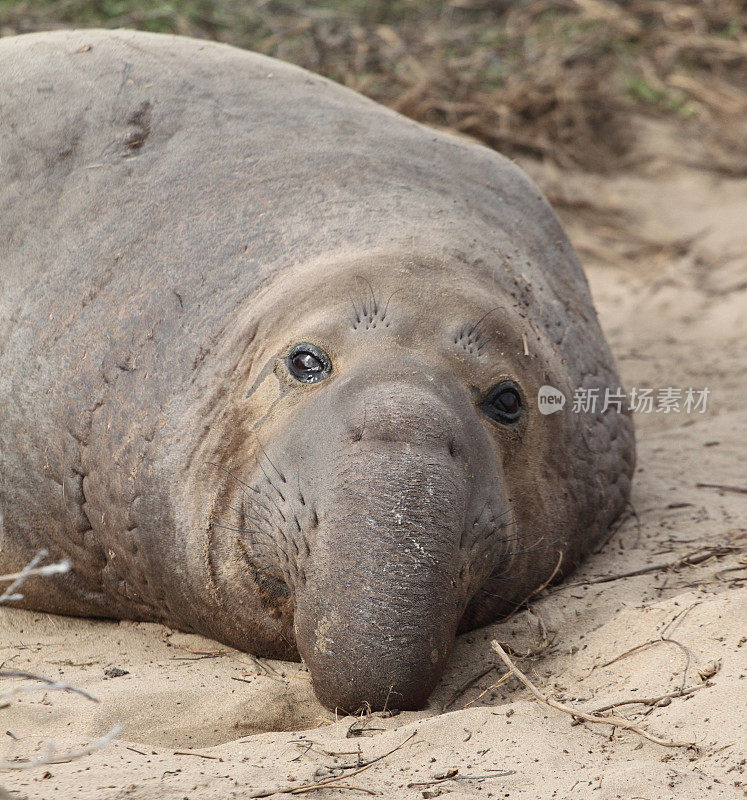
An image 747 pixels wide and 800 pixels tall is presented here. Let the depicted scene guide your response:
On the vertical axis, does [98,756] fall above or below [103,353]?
below

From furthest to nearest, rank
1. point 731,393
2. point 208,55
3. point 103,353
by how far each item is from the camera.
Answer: point 731,393 → point 208,55 → point 103,353

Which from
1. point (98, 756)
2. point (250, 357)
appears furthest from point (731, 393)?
point (98, 756)

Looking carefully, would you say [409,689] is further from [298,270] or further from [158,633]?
[298,270]

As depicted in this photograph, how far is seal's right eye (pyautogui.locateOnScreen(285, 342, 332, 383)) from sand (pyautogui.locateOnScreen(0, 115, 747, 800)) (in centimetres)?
80

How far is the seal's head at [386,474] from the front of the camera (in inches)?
105

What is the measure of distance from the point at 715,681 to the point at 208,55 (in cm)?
288

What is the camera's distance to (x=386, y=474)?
2682 mm

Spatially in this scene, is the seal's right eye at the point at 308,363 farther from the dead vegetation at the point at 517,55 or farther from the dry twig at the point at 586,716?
the dead vegetation at the point at 517,55

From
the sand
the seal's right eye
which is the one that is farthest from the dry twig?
the seal's right eye

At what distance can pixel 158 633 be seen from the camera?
3377mm

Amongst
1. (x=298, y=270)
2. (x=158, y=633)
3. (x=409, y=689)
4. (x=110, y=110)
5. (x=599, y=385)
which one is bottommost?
(x=158, y=633)

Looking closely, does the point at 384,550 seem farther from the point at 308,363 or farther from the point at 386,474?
the point at 308,363

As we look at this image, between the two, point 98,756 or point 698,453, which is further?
point 698,453

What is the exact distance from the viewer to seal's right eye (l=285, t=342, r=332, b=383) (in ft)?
9.75
